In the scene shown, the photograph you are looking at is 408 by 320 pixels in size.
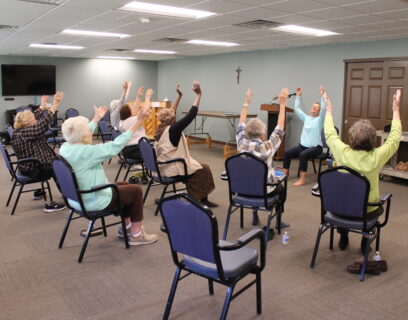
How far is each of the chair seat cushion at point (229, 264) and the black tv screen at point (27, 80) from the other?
33.8ft

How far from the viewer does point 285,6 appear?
4449mm

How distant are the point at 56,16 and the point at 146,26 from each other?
1321 mm

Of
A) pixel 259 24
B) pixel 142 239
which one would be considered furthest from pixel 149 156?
pixel 259 24

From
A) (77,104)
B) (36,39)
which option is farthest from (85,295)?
(77,104)

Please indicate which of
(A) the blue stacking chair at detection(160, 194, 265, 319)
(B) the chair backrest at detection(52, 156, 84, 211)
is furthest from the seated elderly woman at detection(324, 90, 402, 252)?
(B) the chair backrest at detection(52, 156, 84, 211)

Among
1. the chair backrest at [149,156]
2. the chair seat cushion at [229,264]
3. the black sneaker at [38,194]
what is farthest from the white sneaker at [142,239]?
the black sneaker at [38,194]

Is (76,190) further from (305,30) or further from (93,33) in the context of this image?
(305,30)

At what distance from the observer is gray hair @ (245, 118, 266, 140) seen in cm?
361

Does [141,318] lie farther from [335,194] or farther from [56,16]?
[56,16]

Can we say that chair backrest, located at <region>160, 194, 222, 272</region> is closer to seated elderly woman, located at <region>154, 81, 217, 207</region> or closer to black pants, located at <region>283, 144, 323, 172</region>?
seated elderly woman, located at <region>154, 81, 217, 207</region>

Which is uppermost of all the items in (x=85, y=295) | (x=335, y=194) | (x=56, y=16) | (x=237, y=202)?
(x=56, y=16)

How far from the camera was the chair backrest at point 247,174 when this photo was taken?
342 centimetres

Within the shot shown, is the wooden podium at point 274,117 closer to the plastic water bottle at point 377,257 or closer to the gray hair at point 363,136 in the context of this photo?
the plastic water bottle at point 377,257

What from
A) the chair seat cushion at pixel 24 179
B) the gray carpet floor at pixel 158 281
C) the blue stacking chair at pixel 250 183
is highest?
the blue stacking chair at pixel 250 183
